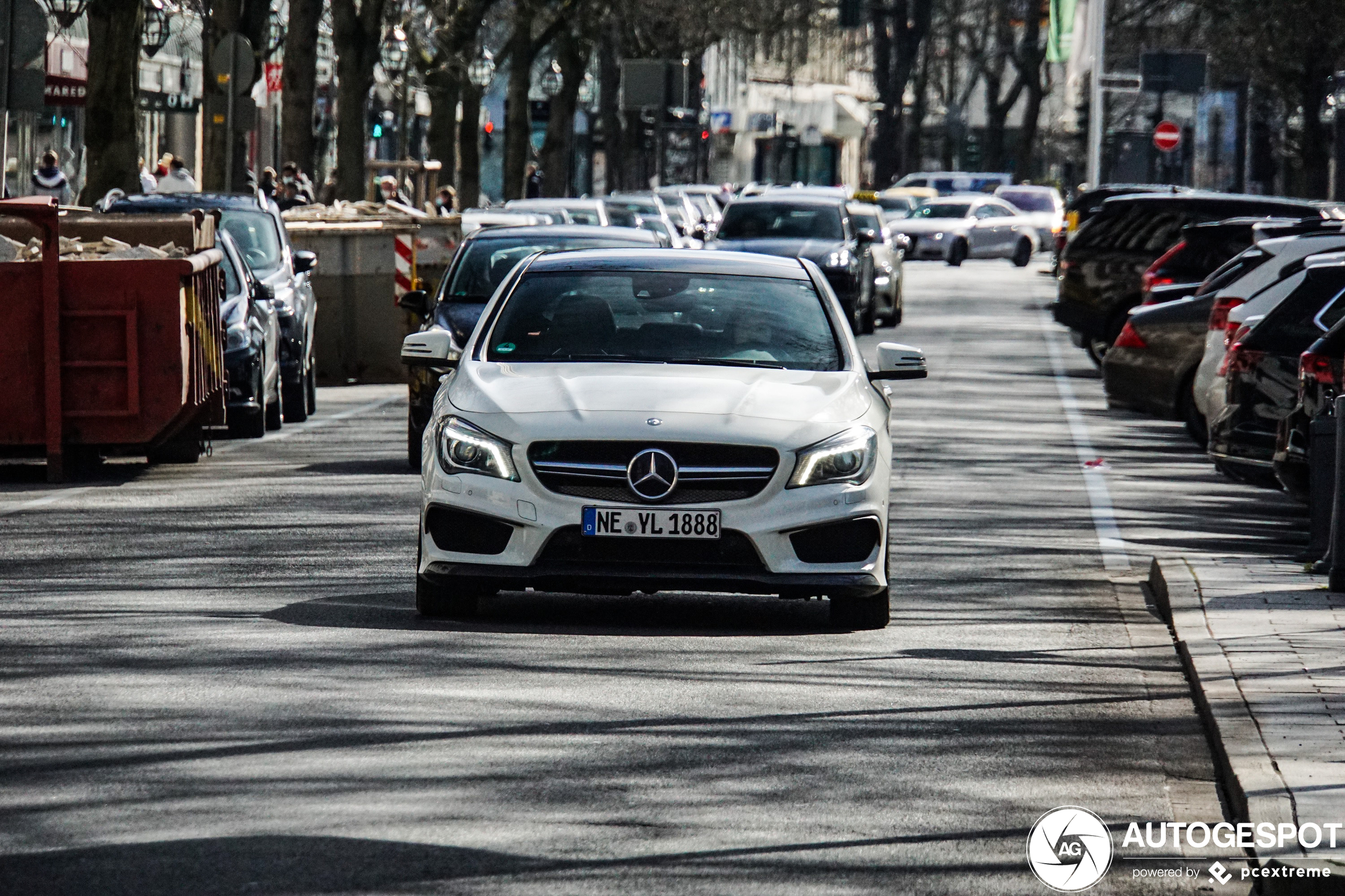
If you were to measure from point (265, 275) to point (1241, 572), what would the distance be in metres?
11.1

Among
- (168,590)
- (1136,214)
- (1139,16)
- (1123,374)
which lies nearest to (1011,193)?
(1139,16)

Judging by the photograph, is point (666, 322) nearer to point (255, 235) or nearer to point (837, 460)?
point (837, 460)

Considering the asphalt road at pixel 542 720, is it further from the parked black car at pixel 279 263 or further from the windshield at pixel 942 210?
the windshield at pixel 942 210

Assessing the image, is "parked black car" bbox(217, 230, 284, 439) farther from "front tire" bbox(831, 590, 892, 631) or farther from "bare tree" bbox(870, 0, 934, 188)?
"bare tree" bbox(870, 0, 934, 188)

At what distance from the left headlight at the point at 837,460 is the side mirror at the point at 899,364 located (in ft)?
2.99

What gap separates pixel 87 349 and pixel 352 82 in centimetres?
2393

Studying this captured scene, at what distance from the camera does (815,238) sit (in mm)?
35844

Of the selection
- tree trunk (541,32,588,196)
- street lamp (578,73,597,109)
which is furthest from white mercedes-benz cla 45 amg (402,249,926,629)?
street lamp (578,73,597,109)

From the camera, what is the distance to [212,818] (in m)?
6.70

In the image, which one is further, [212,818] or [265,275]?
[265,275]

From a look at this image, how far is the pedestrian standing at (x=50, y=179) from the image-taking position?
36.5m

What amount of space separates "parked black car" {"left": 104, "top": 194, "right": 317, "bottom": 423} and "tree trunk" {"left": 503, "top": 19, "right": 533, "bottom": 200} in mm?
33802

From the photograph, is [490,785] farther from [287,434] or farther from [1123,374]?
[1123,374]

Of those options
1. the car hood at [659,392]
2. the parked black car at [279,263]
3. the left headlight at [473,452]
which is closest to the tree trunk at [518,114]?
the parked black car at [279,263]
